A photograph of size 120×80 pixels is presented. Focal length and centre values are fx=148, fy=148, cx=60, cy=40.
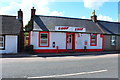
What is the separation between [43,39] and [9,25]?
471 cm

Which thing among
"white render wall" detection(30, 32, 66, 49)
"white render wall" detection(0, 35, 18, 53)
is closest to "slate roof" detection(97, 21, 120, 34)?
"white render wall" detection(30, 32, 66, 49)

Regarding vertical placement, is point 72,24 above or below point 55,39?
above

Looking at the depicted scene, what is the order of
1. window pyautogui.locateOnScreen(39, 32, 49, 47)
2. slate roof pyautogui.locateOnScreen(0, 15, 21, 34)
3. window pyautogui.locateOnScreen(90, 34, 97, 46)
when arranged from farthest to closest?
window pyautogui.locateOnScreen(90, 34, 97, 46) < window pyautogui.locateOnScreen(39, 32, 49, 47) < slate roof pyautogui.locateOnScreen(0, 15, 21, 34)

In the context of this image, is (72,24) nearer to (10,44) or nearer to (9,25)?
(9,25)

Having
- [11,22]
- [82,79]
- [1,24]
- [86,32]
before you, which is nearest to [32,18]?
[11,22]

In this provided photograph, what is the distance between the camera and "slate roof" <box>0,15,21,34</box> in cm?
1790

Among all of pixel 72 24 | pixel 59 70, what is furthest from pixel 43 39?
pixel 59 70

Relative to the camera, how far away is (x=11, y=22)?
19.8 m

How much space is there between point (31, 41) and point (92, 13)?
12.7 meters

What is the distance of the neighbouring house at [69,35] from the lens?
64.1ft

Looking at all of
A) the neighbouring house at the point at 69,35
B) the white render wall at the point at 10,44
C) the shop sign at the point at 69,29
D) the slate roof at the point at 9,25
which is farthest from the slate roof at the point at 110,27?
the white render wall at the point at 10,44

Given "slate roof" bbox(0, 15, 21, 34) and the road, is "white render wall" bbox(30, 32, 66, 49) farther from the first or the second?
the road

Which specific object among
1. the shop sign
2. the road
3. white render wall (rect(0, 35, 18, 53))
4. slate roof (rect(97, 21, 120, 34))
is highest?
slate roof (rect(97, 21, 120, 34))

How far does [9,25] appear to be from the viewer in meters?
19.0
